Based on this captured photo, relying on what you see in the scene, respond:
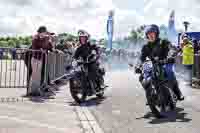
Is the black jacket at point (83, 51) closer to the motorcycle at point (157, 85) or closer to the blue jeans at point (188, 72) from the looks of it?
the motorcycle at point (157, 85)

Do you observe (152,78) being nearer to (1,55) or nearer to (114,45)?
(1,55)

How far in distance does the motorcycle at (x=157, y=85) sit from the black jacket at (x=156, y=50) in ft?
0.73

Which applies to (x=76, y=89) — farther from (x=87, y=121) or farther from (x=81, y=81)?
(x=87, y=121)

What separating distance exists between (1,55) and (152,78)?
935cm

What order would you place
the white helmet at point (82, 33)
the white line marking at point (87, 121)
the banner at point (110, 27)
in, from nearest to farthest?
the white line marking at point (87, 121) < the white helmet at point (82, 33) < the banner at point (110, 27)

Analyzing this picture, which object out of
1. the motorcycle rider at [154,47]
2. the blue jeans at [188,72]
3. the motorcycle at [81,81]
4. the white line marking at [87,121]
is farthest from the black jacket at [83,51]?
the blue jeans at [188,72]

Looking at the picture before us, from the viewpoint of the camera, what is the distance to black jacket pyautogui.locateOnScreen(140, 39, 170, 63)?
9742mm

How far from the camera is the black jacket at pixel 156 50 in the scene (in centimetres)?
974

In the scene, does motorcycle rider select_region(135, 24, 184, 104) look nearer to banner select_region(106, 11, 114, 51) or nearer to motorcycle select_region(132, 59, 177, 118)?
motorcycle select_region(132, 59, 177, 118)

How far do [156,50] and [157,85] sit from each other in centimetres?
82

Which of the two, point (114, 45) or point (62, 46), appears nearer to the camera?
point (62, 46)

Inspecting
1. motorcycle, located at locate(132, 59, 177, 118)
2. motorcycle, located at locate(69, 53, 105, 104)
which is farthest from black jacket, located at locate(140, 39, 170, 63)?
motorcycle, located at locate(69, 53, 105, 104)

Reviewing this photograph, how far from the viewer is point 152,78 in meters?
9.28

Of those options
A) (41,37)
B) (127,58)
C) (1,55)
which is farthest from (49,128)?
(127,58)
